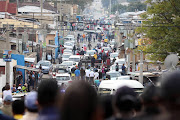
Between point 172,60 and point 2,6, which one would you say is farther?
point 2,6

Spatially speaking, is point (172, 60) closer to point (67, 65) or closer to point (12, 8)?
point (67, 65)

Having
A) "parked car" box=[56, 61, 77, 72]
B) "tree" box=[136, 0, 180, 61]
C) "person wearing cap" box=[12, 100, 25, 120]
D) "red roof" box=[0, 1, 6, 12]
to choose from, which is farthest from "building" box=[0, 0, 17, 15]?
"person wearing cap" box=[12, 100, 25, 120]

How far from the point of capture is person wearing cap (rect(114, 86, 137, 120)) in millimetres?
4199

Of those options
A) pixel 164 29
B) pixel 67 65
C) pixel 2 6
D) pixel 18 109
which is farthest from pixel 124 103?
pixel 2 6

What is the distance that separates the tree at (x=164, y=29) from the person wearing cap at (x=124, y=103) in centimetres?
1723

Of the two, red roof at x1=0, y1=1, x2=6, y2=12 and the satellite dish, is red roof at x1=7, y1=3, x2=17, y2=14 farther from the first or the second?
the satellite dish

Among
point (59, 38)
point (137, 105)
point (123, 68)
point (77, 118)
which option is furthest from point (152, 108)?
point (59, 38)

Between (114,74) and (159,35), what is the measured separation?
23.9 ft

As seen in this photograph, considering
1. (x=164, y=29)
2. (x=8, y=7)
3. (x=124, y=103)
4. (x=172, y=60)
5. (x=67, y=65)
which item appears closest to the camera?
(x=124, y=103)

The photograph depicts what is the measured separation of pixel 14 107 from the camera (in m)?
6.82

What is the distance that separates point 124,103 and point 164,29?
61.2ft

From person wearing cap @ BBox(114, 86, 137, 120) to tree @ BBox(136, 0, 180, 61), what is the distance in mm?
17232

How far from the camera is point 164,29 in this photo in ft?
74.6

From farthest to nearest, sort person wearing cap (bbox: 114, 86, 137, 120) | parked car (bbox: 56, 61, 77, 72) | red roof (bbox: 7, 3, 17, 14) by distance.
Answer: red roof (bbox: 7, 3, 17, 14) → parked car (bbox: 56, 61, 77, 72) → person wearing cap (bbox: 114, 86, 137, 120)
